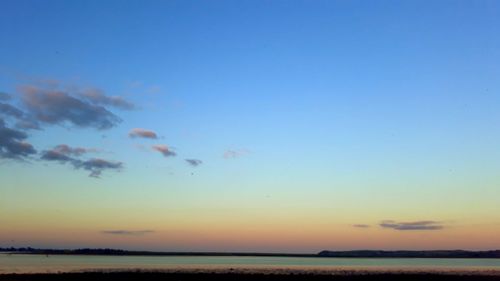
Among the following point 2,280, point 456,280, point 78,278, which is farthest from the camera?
point 456,280

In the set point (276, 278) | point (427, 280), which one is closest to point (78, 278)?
point (276, 278)

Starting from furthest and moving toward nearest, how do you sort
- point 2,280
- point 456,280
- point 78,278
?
point 456,280
point 78,278
point 2,280

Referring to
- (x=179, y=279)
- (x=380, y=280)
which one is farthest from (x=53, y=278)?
(x=380, y=280)

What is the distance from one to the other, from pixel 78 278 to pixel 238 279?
14.8 metres

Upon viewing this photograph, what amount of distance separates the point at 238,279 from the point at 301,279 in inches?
239

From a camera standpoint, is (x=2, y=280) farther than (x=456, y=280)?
No

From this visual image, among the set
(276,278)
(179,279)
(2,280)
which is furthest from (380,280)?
(2,280)

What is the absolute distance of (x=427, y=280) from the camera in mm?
57688

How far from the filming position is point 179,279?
5641cm

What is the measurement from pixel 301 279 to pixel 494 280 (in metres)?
18.6

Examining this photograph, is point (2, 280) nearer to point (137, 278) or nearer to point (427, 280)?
point (137, 278)

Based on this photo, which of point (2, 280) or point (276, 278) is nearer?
point (2, 280)

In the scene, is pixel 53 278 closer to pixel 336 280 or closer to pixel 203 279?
pixel 203 279

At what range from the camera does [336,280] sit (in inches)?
2208
